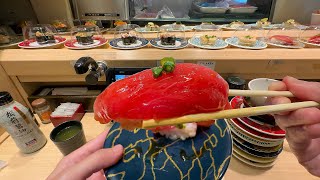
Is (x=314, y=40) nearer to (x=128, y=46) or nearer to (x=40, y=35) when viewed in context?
(x=128, y=46)

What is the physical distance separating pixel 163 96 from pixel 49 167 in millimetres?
702

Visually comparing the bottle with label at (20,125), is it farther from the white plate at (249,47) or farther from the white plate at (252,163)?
the white plate at (249,47)

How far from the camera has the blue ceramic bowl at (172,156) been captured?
0.45 m

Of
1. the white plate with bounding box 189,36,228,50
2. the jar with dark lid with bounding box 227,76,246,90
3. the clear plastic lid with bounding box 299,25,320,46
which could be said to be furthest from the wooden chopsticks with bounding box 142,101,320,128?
the clear plastic lid with bounding box 299,25,320,46

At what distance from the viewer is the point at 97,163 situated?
47 cm

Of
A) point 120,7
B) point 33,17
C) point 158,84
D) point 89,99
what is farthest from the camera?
point 120,7

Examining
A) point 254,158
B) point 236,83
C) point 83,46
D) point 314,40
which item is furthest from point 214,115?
point 314,40

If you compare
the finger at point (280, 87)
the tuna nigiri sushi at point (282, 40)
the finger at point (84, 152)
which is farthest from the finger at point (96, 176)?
the tuna nigiri sushi at point (282, 40)

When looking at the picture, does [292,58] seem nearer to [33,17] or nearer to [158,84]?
[158,84]

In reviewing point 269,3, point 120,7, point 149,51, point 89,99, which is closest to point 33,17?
point 120,7

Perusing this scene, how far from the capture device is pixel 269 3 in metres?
1.89

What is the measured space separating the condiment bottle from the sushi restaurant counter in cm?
13

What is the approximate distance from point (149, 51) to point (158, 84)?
624mm

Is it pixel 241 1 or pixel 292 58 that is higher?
pixel 241 1
